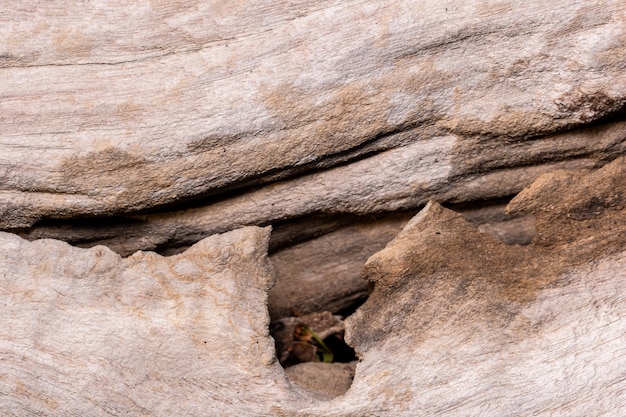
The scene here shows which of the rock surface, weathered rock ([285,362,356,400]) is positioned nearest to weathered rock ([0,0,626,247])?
the rock surface

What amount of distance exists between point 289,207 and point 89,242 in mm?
706

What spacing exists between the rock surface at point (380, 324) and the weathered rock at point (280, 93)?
0.62ft

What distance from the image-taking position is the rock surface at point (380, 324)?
203cm

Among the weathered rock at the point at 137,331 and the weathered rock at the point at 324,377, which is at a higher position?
the weathered rock at the point at 137,331

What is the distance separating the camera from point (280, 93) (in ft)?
7.11

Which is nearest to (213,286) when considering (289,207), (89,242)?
(289,207)

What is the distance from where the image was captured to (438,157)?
2.26 metres

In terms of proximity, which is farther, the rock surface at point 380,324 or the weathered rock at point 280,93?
the weathered rock at point 280,93

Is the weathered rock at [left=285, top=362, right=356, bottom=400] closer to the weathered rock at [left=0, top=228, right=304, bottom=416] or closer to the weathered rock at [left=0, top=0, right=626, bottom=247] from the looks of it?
the weathered rock at [left=0, top=228, right=304, bottom=416]

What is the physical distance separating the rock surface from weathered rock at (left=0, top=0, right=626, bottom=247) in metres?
0.19

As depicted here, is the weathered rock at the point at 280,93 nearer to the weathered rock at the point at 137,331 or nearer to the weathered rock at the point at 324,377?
the weathered rock at the point at 137,331

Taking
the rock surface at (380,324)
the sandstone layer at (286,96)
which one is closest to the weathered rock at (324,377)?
the rock surface at (380,324)

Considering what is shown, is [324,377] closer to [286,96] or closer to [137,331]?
[137,331]

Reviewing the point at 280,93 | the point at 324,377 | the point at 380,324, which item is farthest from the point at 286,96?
the point at 324,377
